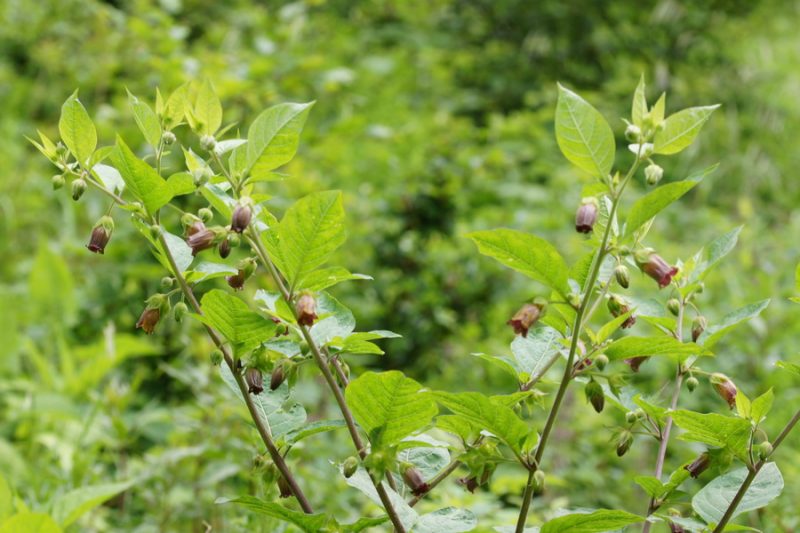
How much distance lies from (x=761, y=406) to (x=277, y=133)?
0.48m

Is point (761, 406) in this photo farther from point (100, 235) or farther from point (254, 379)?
point (100, 235)

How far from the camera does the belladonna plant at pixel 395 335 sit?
2.40 ft

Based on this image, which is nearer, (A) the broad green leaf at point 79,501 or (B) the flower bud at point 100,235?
(B) the flower bud at point 100,235

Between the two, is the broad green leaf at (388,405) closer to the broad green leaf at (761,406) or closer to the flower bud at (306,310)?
the flower bud at (306,310)

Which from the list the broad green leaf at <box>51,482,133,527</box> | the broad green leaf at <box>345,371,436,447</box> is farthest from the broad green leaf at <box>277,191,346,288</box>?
the broad green leaf at <box>51,482,133,527</box>

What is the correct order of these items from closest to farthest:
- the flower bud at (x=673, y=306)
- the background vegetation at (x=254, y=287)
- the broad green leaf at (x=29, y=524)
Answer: the flower bud at (x=673, y=306) < the broad green leaf at (x=29, y=524) < the background vegetation at (x=254, y=287)

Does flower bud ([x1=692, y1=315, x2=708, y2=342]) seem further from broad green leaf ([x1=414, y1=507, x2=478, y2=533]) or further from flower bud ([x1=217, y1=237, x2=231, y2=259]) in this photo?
flower bud ([x1=217, y1=237, x2=231, y2=259])

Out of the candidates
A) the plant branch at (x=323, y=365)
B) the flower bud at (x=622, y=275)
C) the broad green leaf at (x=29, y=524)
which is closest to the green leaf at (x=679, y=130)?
the flower bud at (x=622, y=275)

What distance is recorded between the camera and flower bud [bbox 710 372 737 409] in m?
0.89

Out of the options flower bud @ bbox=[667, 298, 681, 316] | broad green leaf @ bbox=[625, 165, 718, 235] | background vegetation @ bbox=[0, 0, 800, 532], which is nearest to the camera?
broad green leaf @ bbox=[625, 165, 718, 235]

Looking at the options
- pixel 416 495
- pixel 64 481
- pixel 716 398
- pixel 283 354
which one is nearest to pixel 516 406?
pixel 416 495

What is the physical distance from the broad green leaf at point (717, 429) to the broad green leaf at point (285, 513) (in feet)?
1.03

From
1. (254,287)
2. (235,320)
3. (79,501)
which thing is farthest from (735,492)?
(254,287)

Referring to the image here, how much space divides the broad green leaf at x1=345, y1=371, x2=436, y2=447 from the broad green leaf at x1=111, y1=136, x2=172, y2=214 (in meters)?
0.23
